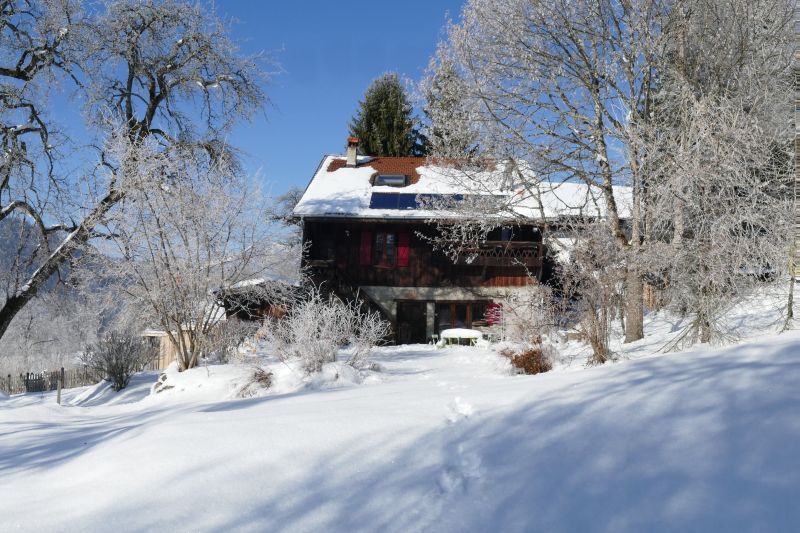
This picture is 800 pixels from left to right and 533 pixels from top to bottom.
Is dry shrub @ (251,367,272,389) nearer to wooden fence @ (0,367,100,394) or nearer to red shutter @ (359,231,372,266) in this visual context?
red shutter @ (359,231,372,266)

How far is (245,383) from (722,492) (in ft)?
30.0

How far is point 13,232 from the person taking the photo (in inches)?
589

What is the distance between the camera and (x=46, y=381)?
2272 cm

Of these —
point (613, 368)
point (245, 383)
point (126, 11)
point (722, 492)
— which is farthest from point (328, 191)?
point (722, 492)

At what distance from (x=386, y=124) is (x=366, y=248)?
15.0 meters

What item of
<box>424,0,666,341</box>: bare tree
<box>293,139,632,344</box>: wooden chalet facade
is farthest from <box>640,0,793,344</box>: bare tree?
<box>293,139,632,344</box>: wooden chalet facade

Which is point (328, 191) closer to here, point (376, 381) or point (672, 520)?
point (376, 381)

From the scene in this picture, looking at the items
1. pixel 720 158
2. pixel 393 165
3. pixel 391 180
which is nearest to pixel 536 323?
pixel 720 158

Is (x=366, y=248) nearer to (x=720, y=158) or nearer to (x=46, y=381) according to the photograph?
(x=46, y=381)

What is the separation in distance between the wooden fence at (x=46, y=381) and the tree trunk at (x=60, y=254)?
744 centimetres

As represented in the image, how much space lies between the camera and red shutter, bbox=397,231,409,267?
22297mm

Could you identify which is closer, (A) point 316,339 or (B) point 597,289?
(B) point 597,289

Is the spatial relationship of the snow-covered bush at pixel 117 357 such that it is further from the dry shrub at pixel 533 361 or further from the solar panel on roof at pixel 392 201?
the dry shrub at pixel 533 361

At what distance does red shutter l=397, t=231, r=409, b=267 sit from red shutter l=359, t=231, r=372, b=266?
1067 mm
